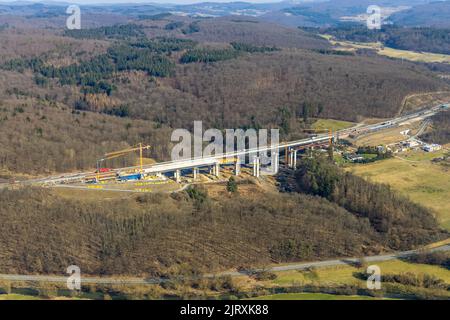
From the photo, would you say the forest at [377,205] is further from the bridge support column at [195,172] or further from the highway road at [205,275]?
the bridge support column at [195,172]

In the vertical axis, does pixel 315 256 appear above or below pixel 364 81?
below

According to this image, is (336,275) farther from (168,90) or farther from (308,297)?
(168,90)

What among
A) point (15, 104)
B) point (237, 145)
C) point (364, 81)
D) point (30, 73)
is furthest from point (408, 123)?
point (30, 73)

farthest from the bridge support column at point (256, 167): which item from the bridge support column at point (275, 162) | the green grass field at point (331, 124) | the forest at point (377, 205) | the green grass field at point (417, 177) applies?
the green grass field at point (331, 124)

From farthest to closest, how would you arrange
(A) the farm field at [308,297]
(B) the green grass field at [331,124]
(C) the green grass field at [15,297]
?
1. (B) the green grass field at [331,124]
2. (C) the green grass field at [15,297]
3. (A) the farm field at [308,297]

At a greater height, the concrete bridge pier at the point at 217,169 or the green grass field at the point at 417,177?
the concrete bridge pier at the point at 217,169

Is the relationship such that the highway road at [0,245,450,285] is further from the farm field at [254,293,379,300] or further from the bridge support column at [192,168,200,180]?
the bridge support column at [192,168,200,180]

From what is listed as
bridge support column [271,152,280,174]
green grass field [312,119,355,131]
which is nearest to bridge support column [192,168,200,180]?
bridge support column [271,152,280,174]

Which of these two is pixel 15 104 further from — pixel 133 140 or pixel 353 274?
pixel 353 274

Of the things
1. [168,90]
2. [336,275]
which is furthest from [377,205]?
[168,90]
